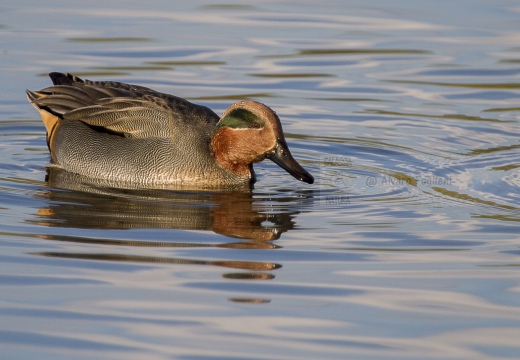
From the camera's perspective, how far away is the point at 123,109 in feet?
35.0

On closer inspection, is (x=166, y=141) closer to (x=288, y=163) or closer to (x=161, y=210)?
(x=288, y=163)

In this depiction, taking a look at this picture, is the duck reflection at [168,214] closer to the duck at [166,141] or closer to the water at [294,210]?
the water at [294,210]

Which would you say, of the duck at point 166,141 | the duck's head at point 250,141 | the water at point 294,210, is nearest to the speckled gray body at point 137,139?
the duck at point 166,141

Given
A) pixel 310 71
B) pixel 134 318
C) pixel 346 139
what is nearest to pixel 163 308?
pixel 134 318

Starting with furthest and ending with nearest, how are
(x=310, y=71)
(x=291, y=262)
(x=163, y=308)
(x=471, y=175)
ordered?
(x=310, y=71), (x=471, y=175), (x=291, y=262), (x=163, y=308)

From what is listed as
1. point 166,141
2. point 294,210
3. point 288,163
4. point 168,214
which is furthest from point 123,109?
point 294,210

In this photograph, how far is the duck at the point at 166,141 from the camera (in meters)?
10.2

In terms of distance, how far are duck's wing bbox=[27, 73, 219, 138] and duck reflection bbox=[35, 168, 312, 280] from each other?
588 mm

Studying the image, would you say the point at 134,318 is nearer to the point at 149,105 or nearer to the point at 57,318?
the point at 57,318

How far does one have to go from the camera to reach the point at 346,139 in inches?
472

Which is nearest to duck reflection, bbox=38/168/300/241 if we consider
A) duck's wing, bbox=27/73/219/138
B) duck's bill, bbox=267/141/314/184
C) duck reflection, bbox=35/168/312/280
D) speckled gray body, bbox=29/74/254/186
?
duck reflection, bbox=35/168/312/280

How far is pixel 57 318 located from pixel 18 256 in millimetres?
1281

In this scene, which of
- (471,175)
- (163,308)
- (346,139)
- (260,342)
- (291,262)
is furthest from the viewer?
(346,139)

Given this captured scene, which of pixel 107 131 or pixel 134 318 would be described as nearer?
pixel 134 318
